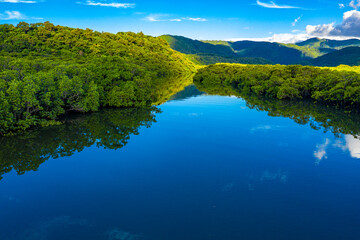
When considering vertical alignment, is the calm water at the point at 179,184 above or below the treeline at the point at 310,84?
below

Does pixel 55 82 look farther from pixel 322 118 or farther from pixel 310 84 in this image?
pixel 310 84

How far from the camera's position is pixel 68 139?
4134cm

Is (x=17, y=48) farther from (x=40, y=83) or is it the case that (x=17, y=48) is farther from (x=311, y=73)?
(x=311, y=73)

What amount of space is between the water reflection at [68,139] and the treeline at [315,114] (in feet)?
113

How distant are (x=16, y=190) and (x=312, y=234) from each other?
28.8 metres

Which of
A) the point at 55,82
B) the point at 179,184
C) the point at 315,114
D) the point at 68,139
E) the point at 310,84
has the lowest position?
the point at 179,184

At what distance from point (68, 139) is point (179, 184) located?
78.3ft

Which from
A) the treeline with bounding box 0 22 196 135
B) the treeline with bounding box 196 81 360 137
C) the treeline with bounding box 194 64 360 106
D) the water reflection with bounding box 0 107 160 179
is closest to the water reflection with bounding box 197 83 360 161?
the treeline with bounding box 196 81 360 137

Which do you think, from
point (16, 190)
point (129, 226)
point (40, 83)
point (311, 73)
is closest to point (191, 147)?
point (129, 226)

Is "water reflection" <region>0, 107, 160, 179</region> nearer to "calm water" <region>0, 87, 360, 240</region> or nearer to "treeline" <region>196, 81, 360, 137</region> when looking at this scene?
"calm water" <region>0, 87, 360, 240</region>

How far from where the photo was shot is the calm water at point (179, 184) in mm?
20188

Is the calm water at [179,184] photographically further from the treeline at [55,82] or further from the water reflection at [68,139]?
the treeline at [55,82]

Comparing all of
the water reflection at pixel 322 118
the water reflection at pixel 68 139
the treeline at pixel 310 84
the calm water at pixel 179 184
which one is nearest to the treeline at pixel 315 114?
the water reflection at pixel 322 118

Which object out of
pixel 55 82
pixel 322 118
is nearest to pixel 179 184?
pixel 55 82
